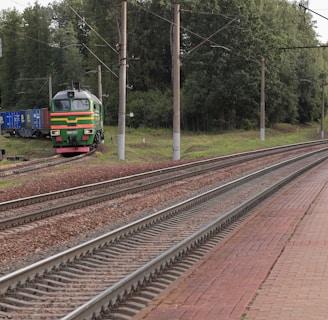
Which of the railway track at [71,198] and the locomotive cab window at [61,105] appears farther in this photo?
the locomotive cab window at [61,105]

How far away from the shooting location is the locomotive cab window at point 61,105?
1268 inches

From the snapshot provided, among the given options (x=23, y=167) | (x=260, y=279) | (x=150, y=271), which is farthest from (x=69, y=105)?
(x=260, y=279)

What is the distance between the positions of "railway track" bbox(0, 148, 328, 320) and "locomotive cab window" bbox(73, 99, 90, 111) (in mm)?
19739

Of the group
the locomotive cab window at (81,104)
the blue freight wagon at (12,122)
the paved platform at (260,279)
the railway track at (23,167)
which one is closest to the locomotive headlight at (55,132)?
the locomotive cab window at (81,104)

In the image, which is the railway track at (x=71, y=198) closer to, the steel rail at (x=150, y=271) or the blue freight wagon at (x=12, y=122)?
the steel rail at (x=150, y=271)

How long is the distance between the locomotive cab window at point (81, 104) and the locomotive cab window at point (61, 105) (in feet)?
1.52

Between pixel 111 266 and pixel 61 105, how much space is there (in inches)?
999

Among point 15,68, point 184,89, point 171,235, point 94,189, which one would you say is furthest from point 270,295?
point 15,68

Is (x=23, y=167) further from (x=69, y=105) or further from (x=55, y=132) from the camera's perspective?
(x=69, y=105)

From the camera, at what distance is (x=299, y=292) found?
6.27 m

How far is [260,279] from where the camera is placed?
699 centimetres

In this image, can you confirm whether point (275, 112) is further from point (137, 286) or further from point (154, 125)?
point (137, 286)

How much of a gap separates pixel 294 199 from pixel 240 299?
8.86 m

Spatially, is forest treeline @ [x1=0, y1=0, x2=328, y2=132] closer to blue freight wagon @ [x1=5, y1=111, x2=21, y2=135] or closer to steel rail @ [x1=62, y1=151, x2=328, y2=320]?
blue freight wagon @ [x1=5, y1=111, x2=21, y2=135]
